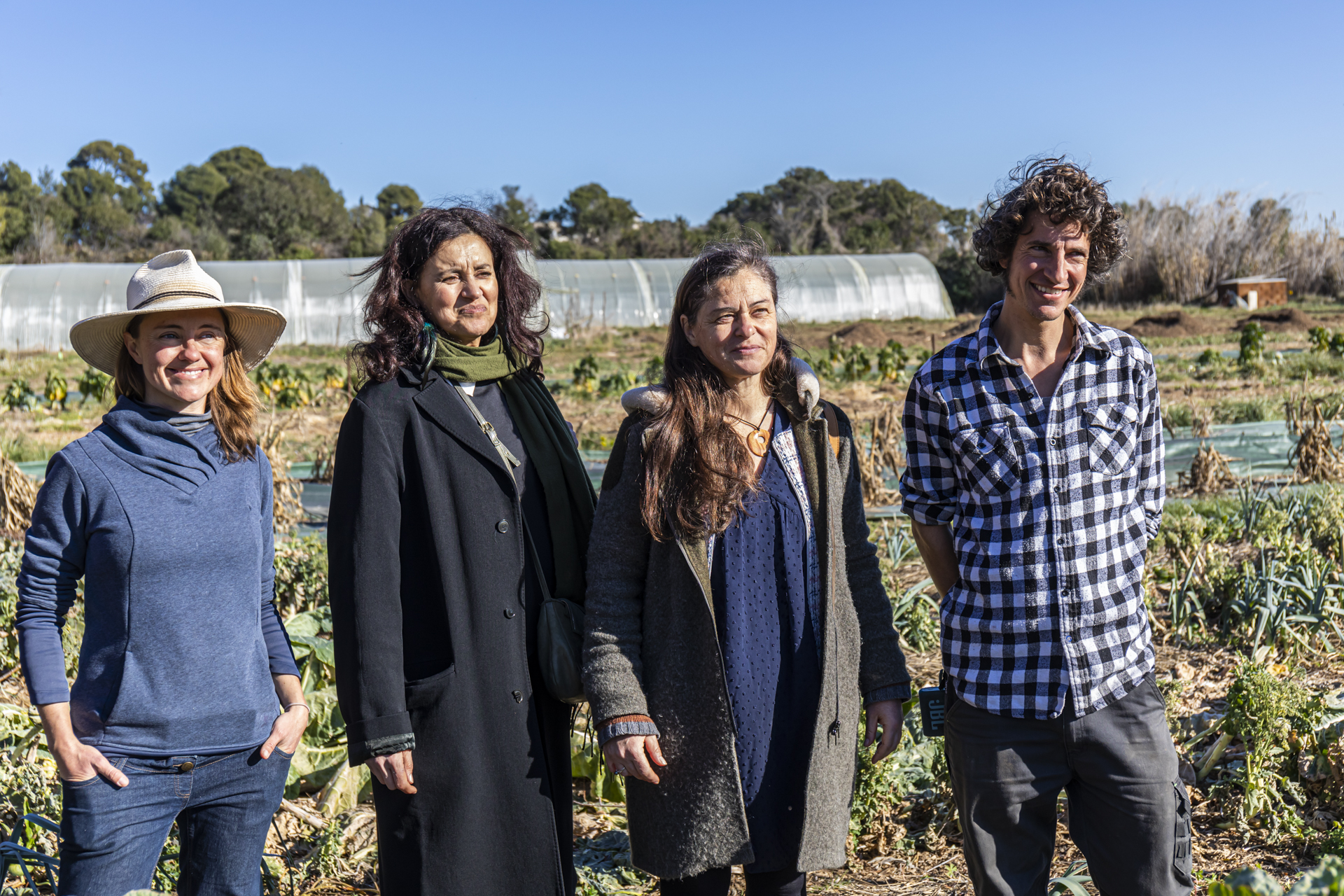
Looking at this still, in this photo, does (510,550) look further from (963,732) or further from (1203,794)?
(1203,794)

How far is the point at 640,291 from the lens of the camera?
25.6 m

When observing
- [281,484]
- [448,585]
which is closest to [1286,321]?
[281,484]

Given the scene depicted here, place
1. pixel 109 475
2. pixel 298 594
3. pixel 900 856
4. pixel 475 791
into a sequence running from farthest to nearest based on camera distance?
1. pixel 298 594
2. pixel 900 856
3. pixel 475 791
4. pixel 109 475

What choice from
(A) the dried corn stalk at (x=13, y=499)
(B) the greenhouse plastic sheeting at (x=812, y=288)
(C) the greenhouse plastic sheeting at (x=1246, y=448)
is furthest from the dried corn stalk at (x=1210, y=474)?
(B) the greenhouse plastic sheeting at (x=812, y=288)

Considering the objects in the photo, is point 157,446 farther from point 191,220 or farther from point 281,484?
point 191,220

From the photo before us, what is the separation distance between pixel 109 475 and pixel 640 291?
24105 mm

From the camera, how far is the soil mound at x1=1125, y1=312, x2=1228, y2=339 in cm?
1967

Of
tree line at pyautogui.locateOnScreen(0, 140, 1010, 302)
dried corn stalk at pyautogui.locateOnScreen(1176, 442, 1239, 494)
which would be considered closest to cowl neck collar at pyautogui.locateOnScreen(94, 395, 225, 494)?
dried corn stalk at pyautogui.locateOnScreen(1176, 442, 1239, 494)

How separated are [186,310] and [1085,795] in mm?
1970

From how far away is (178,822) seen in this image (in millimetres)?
1902

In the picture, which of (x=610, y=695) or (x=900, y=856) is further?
(x=900, y=856)

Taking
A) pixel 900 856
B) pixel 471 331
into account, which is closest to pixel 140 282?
pixel 471 331

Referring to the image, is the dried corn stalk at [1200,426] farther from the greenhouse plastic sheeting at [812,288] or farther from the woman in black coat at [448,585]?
the greenhouse plastic sheeting at [812,288]

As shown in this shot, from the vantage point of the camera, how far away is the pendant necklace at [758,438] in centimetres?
203
